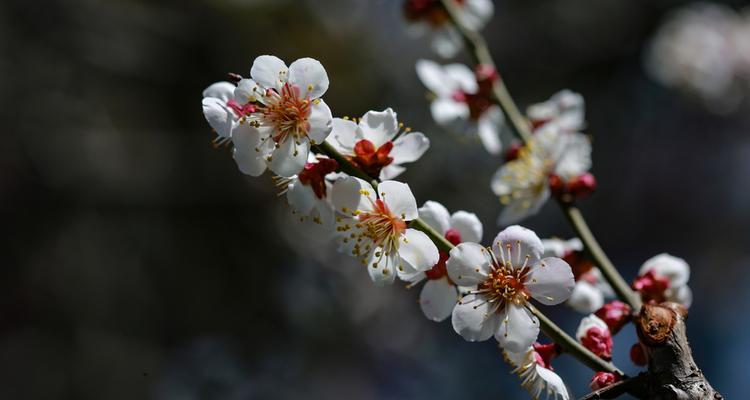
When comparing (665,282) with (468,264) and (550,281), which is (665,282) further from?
(468,264)

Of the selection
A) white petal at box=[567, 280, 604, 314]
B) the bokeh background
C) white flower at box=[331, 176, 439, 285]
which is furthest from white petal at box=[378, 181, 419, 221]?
the bokeh background

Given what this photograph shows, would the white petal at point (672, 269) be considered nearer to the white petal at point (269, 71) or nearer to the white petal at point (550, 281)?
the white petal at point (550, 281)

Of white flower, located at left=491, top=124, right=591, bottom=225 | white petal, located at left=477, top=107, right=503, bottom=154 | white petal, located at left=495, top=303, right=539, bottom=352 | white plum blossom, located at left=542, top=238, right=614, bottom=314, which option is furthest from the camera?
white petal, located at left=477, top=107, right=503, bottom=154

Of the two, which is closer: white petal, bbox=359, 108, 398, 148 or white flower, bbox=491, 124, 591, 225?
white petal, bbox=359, 108, 398, 148

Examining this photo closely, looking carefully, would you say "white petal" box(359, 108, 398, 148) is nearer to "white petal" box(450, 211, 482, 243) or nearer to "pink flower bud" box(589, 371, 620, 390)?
"white petal" box(450, 211, 482, 243)

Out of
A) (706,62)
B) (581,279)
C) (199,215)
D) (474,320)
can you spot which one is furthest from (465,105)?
(199,215)

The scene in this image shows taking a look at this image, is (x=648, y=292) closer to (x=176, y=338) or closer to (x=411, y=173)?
(x=411, y=173)
